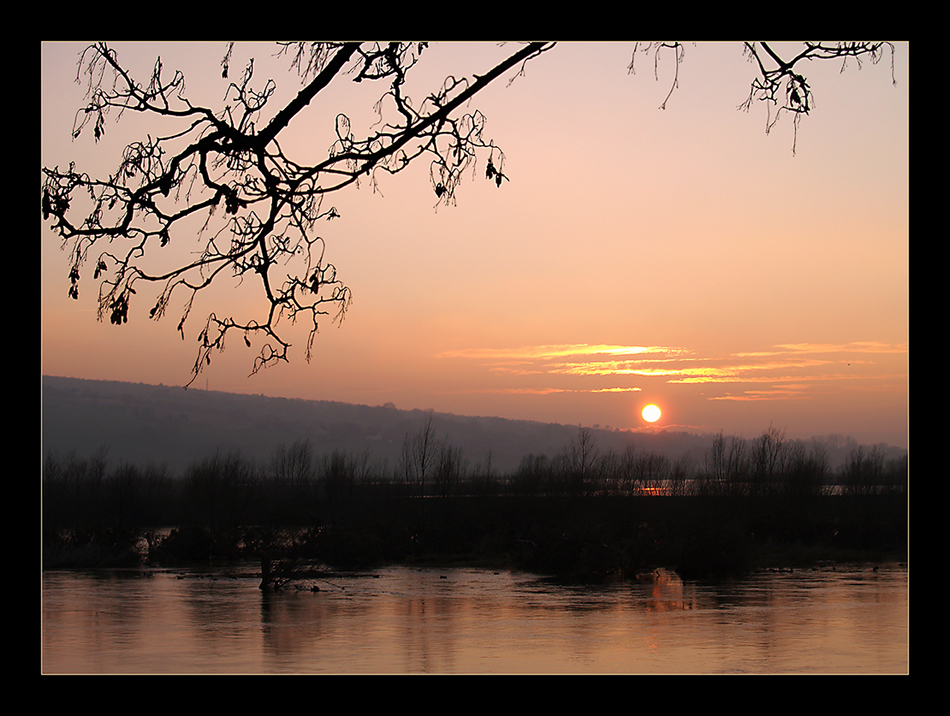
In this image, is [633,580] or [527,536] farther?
[527,536]

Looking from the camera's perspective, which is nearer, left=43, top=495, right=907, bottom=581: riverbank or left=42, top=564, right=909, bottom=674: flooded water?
left=42, top=564, right=909, bottom=674: flooded water

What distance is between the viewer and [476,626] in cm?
2052

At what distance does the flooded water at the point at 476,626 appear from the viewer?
1680 cm

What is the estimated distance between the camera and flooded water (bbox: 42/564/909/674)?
16797 mm

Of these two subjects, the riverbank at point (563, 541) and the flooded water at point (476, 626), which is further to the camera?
the riverbank at point (563, 541)

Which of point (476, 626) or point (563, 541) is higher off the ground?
point (563, 541)

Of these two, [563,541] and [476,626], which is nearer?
[476,626]
